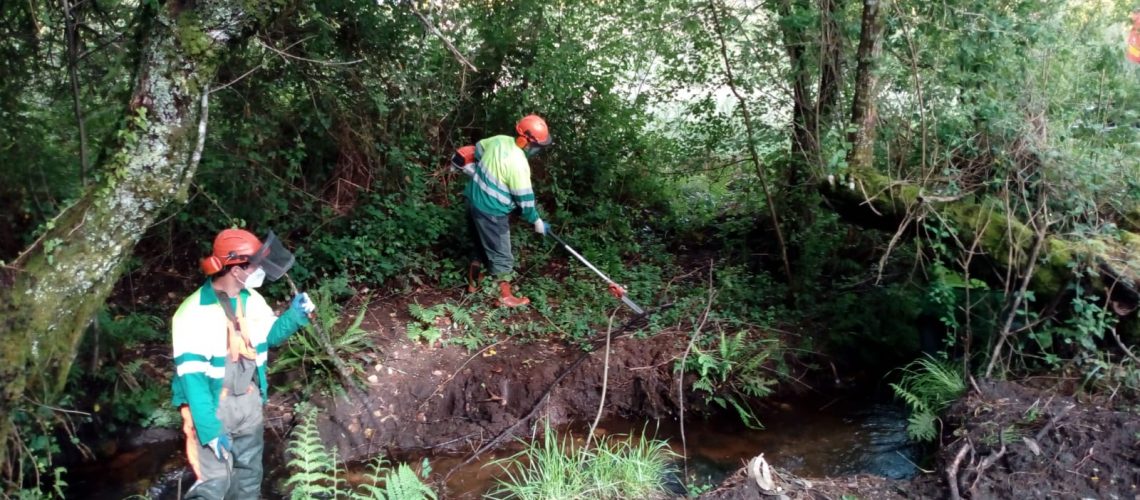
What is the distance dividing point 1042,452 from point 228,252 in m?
4.92

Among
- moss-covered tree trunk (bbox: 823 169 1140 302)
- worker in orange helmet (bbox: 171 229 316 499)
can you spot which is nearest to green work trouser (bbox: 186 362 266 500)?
worker in orange helmet (bbox: 171 229 316 499)

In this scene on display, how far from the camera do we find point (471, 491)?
524 cm

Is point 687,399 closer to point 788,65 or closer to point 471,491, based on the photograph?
point 471,491

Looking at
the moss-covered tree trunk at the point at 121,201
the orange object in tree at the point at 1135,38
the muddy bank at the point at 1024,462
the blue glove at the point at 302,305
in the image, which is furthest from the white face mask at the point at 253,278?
the orange object in tree at the point at 1135,38

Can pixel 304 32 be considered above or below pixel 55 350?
above

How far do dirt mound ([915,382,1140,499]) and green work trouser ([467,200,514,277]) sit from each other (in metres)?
4.05

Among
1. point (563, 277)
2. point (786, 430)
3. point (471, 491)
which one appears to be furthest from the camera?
point (563, 277)

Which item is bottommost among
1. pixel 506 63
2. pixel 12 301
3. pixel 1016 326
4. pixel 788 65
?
pixel 1016 326

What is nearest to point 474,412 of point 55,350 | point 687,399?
point 687,399

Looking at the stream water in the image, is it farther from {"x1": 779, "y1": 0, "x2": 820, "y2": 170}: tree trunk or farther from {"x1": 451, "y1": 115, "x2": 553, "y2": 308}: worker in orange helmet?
{"x1": 779, "y1": 0, "x2": 820, "y2": 170}: tree trunk

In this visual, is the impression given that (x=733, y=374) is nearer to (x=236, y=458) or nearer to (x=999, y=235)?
(x=999, y=235)

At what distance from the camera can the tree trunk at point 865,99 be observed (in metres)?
6.20

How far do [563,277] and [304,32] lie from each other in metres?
3.53

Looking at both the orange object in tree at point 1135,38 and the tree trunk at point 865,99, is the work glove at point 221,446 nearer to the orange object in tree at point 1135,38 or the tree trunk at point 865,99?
the tree trunk at point 865,99
